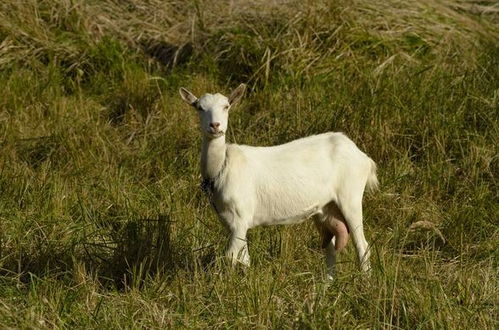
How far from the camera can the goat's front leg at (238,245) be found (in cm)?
578

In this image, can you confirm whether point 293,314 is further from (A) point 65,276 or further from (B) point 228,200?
(A) point 65,276

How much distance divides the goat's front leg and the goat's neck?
360 mm

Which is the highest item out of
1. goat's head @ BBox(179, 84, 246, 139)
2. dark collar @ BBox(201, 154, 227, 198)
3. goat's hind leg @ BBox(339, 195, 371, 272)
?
goat's head @ BBox(179, 84, 246, 139)

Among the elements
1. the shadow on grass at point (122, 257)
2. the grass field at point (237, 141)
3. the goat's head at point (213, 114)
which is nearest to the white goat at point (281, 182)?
the goat's head at point (213, 114)

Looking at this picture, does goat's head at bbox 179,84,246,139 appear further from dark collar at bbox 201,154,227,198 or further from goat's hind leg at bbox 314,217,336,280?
goat's hind leg at bbox 314,217,336,280

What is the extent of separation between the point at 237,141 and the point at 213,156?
2.48 meters

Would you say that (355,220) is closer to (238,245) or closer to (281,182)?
(281,182)

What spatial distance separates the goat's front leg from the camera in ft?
19.0

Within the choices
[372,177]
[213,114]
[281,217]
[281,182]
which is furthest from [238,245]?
[372,177]

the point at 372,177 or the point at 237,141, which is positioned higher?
the point at 372,177

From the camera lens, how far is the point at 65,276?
19.2 feet

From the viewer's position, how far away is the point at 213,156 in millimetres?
5891

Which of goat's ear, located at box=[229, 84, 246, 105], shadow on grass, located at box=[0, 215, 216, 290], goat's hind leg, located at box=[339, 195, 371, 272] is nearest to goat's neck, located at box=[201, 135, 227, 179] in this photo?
goat's ear, located at box=[229, 84, 246, 105]

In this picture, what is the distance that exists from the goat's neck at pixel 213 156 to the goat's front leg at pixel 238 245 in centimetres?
36
